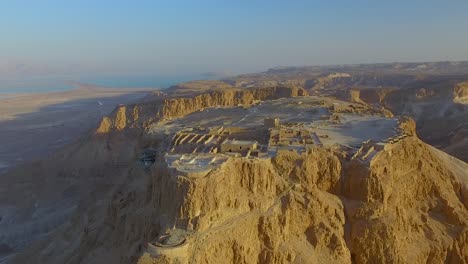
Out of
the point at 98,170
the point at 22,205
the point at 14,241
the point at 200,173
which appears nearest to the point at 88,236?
the point at 200,173

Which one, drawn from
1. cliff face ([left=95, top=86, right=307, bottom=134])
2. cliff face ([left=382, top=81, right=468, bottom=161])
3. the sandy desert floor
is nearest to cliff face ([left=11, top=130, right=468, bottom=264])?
cliff face ([left=95, top=86, right=307, bottom=134])

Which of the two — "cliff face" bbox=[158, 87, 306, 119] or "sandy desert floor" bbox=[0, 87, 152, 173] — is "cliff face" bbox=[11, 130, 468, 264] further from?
"sandy desert floor" bbox=[0, 87, 152, 173]

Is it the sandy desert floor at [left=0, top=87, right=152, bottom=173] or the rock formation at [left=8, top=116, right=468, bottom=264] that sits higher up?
the rock formation at [left=8, top=116, right=468, bottom=264]

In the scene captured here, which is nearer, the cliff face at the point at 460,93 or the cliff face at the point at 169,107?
the cliff face at the point at 169,107

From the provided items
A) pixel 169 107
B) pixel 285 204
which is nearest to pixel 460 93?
pixel 169 107

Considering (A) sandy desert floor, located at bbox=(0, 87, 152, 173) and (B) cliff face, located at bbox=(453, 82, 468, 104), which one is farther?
(A) sandy desert floor, located at bbox=(0, 87, 152, 173)

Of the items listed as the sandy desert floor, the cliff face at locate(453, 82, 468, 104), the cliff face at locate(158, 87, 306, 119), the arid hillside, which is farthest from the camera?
the sandy desert floor

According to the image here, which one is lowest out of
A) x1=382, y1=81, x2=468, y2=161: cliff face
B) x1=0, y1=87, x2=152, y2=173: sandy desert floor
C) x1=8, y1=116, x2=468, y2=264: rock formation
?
x1=0, y1=87, x2=152, y2=173: sandy desert floor

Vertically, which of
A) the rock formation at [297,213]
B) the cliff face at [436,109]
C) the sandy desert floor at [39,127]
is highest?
the rock formation at [297,213]

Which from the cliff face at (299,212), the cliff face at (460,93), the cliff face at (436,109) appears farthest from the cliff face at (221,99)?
the cliff face at (299,212)

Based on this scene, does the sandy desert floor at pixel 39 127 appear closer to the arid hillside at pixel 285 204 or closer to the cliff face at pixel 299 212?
the arid hillside at pixel 285 204
